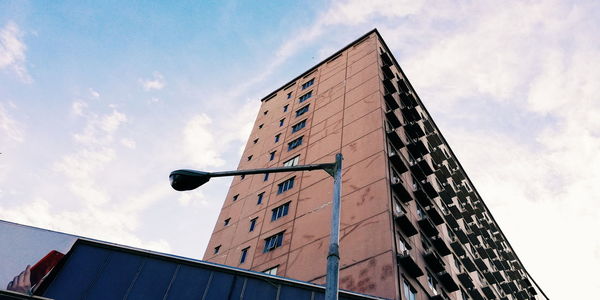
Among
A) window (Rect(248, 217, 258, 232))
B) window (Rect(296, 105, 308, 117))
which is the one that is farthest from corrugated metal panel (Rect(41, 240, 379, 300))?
window (Rect(296, 105, 308, 117))

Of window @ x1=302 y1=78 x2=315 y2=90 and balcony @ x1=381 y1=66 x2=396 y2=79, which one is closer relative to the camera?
balcony @ x1=381 y1=66 x2=396 y2=79

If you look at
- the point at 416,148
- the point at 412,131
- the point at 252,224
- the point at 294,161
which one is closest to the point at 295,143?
the point at 294,161

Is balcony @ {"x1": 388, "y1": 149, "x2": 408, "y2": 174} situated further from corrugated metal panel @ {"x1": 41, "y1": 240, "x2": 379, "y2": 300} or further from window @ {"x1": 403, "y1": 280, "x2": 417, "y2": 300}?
corrugated metal panel @ {"x1": 41, "y1": 240, "x2": 379, "y2": 300}

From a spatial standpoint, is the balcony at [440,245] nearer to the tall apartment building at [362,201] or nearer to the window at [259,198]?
the tall apartment building at [362,201]

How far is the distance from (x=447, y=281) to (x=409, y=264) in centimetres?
729

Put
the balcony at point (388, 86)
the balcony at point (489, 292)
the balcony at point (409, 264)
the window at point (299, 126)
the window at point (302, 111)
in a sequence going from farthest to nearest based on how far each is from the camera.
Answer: the window at point (302, 111) → the window at point (299, 126) → the balcony at point (388, 86) → the balcony at point (489, 292) → the balcony at point (409, 264)

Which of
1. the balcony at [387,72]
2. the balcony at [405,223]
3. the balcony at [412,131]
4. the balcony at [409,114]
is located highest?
the balcony at [387,72]

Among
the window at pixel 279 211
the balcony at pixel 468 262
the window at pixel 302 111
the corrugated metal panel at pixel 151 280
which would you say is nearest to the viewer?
the corrugated metal panel at pixel 151 280

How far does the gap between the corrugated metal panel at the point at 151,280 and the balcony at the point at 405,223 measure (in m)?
8.47

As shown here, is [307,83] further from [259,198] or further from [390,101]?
[259,198]

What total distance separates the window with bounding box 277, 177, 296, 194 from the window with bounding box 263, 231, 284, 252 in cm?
501

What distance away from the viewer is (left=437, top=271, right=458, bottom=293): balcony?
28.3 m

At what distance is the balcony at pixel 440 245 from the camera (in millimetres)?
30422

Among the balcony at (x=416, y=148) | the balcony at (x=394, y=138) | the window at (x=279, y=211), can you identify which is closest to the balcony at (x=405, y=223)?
the balcony at (x=394, y=138)
